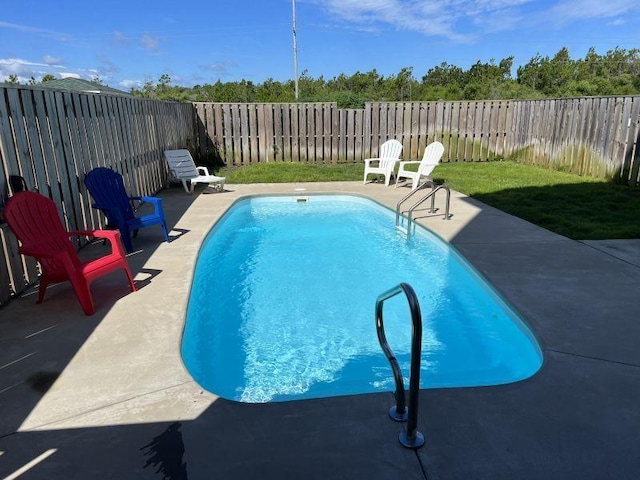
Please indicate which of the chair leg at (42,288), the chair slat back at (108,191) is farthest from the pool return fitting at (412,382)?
the chair slat back at (108,191)

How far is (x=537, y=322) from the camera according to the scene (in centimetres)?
321

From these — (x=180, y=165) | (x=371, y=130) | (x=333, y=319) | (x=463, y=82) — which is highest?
(x=463, y=82)

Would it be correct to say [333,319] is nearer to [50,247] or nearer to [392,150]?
[50,247]

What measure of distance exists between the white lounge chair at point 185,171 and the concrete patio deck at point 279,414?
5.50m

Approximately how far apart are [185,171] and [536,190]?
698cm

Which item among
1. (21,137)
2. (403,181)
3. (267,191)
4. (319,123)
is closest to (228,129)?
(319,123)

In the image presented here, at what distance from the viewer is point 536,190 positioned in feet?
28.1

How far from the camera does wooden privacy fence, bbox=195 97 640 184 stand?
12.1 meters

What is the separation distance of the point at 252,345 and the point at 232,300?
95 centimetres

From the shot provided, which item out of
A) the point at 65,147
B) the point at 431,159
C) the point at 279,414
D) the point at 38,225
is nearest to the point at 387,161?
the point at 431,159

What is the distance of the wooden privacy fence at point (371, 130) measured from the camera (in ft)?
39.7

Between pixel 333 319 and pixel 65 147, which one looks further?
pixel 65 147

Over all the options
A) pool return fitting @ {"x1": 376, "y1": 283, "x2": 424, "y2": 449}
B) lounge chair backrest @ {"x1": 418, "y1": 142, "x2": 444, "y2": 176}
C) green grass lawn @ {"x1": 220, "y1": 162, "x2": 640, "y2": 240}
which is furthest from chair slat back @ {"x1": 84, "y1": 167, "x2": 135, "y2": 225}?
lounge chair backrest @ {"x1": 418, "y1": 142, "x2": 444, "y2": 176}

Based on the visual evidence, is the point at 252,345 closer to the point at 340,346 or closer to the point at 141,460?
the point at 340,346
